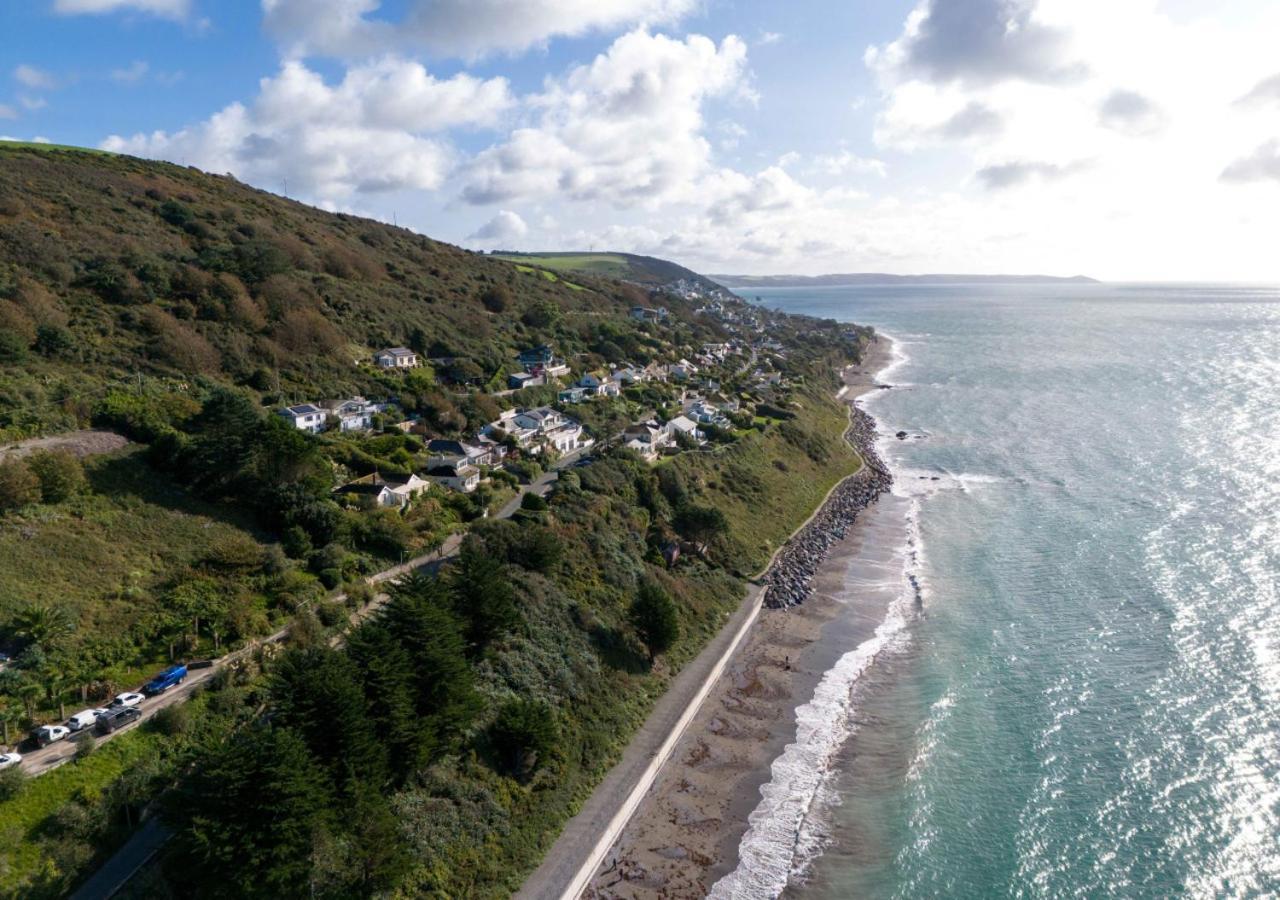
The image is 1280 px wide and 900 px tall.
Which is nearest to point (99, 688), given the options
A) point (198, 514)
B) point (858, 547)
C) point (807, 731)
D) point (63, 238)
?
point (198, 514)

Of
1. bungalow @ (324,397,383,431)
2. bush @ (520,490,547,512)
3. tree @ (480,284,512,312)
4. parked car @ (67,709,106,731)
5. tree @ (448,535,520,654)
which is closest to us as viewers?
parked car @ (67,709,106,731)

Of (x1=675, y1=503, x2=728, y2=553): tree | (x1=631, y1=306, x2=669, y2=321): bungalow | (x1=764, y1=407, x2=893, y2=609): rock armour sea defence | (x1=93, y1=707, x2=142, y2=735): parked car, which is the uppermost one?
(x1=631, y1=306, x2=669, y2=321): bungalow

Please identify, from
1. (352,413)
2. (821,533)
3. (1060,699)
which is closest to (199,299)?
(352,413)

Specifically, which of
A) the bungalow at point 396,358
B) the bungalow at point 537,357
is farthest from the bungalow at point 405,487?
the bungalow at point 537,357

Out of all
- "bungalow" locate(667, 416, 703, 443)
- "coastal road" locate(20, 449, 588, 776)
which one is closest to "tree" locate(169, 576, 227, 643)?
"coastal road" locate(20, 449, 588, 776)

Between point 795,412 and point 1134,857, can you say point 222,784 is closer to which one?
point 1134,857

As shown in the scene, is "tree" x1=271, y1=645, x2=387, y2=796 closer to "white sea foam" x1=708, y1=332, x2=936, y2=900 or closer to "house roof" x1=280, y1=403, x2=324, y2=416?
"white sea foam" x1=708, y1=332, x2=936, y2=900

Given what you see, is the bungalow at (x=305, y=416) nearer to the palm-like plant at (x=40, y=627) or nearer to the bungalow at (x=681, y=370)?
the palm-like plant at (x=40, y=627)
